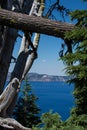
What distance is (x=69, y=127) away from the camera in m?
6.21

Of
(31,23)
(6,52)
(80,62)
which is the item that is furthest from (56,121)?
(6,52)

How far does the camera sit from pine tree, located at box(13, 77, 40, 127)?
76.7 feet

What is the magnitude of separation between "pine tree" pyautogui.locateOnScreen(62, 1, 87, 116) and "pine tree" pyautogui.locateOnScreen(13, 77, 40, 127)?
49.9 ft

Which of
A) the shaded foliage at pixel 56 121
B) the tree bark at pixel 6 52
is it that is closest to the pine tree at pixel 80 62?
the shaded foliage at pixel 56 121

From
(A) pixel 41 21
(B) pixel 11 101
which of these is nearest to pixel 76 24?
(A) pixel 41 21

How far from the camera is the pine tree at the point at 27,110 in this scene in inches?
920

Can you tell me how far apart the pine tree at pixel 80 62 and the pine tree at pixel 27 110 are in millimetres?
15223

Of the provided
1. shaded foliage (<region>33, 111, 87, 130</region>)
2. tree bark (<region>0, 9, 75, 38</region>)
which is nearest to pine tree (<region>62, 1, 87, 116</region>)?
shaded foliage (<region>33, 111, 87, 130</region>)

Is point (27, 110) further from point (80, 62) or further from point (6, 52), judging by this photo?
point (80, 62)

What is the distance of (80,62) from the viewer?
7.07 m

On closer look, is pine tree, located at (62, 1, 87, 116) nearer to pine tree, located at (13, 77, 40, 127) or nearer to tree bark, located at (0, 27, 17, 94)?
tree bark, located at (0, 27, 17, 94)

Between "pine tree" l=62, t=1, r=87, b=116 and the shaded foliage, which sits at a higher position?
"pine tree" l=62, t=1, r=87, b=116

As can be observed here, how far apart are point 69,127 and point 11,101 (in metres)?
4.61

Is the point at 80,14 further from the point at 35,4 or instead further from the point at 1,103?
the point at 35,4
